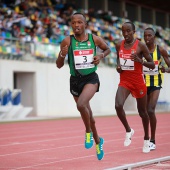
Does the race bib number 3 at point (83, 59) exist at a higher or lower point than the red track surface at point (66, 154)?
higher

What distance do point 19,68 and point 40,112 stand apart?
2.96 meters

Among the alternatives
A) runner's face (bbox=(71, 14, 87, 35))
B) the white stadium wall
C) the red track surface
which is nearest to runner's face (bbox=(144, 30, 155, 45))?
the red track surface

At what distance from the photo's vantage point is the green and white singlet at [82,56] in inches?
290

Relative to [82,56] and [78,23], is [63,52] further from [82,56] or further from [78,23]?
[78,23]

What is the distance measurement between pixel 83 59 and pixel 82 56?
0.04 metres

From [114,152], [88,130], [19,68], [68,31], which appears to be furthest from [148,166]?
[68,31]

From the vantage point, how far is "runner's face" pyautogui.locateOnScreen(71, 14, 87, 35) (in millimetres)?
7180

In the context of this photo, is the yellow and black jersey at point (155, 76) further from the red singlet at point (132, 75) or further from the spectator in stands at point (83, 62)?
the spectator in stands at point (83, 62)

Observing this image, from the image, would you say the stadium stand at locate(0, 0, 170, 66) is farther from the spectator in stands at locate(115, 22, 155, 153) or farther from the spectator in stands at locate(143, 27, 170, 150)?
the spectator in stands at locate(115, 22, 155, 153)

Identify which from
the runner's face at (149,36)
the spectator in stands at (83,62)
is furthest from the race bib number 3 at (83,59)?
the runner's face at (149,36)

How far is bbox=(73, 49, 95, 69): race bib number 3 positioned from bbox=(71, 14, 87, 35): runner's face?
0.93ft

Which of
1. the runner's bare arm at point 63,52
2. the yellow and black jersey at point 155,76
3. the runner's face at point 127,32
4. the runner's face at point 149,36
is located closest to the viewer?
the runner's bare arm at point 63,52

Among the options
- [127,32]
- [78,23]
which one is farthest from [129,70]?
[78,23]

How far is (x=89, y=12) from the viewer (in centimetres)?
3362
